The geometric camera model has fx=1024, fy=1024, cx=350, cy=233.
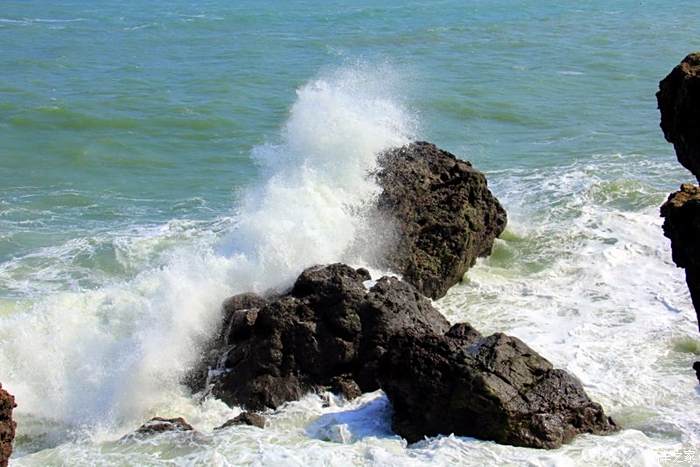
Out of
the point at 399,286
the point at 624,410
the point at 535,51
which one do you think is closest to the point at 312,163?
the point at 399,286

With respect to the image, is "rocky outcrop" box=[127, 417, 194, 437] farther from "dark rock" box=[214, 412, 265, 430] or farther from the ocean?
"dark rock" box=[214, 412, 265, 430]

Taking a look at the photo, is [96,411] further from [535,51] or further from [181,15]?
[181,15]

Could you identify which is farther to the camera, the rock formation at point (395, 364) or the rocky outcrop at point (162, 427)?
the rocky outcrop at point (162, 427)

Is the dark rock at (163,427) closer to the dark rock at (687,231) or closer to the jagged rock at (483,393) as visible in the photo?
the jagged rock at (483,393)

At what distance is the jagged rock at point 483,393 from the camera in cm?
905

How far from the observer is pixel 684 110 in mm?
7301

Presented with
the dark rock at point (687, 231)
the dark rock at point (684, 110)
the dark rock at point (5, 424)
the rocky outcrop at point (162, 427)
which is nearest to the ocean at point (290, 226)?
the rocky outcrop at point (162, 427)

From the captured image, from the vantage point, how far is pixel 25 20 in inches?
1645

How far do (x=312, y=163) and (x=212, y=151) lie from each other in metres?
8.41

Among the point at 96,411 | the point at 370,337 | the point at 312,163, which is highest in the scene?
the point at 312,163

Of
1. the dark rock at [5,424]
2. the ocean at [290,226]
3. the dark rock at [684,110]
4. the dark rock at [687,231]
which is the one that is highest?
the dark rock at [684,110]

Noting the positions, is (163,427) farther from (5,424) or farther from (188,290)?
(188,290)

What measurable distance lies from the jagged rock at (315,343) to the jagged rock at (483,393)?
73 centimetres

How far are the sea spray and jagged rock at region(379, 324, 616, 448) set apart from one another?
2520mm
